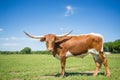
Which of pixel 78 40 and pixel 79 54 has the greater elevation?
pixel 78 40

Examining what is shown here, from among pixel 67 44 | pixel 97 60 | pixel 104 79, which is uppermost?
pixel 67 44

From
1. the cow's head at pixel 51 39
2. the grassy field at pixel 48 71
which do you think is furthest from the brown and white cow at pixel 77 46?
the grassy field at pixel 48 71

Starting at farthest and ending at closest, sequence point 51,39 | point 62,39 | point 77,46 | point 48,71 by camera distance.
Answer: point 48,71 < point 62,39 < point 77,46 < point 51,39

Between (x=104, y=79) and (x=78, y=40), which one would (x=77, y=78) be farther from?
(x=78, y=40)

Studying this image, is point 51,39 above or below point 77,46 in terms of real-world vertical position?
above

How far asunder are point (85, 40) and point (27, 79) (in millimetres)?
4143

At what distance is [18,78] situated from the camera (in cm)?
1152

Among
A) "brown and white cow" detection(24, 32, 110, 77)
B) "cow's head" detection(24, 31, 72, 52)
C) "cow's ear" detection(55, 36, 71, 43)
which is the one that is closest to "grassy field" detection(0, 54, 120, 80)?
"brown and white cow" detection(24, 32, 110, 77)

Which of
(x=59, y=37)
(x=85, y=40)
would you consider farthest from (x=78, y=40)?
(x=59, y=37)

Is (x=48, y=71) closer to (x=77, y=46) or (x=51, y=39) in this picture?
(x=77, y=46)

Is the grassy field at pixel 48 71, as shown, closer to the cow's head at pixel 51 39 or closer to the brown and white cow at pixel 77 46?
the brown and white cow at pixel 77 46

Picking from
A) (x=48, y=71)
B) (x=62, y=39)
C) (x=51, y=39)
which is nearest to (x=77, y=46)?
(x=62, y=39)

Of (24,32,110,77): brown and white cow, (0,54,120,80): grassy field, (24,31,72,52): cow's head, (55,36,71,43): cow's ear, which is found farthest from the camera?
(55,36,71,43): cow's ear

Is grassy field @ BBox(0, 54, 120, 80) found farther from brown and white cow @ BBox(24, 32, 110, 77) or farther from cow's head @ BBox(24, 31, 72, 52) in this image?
cow's head @ BBox(24, 31, 72, 52)
